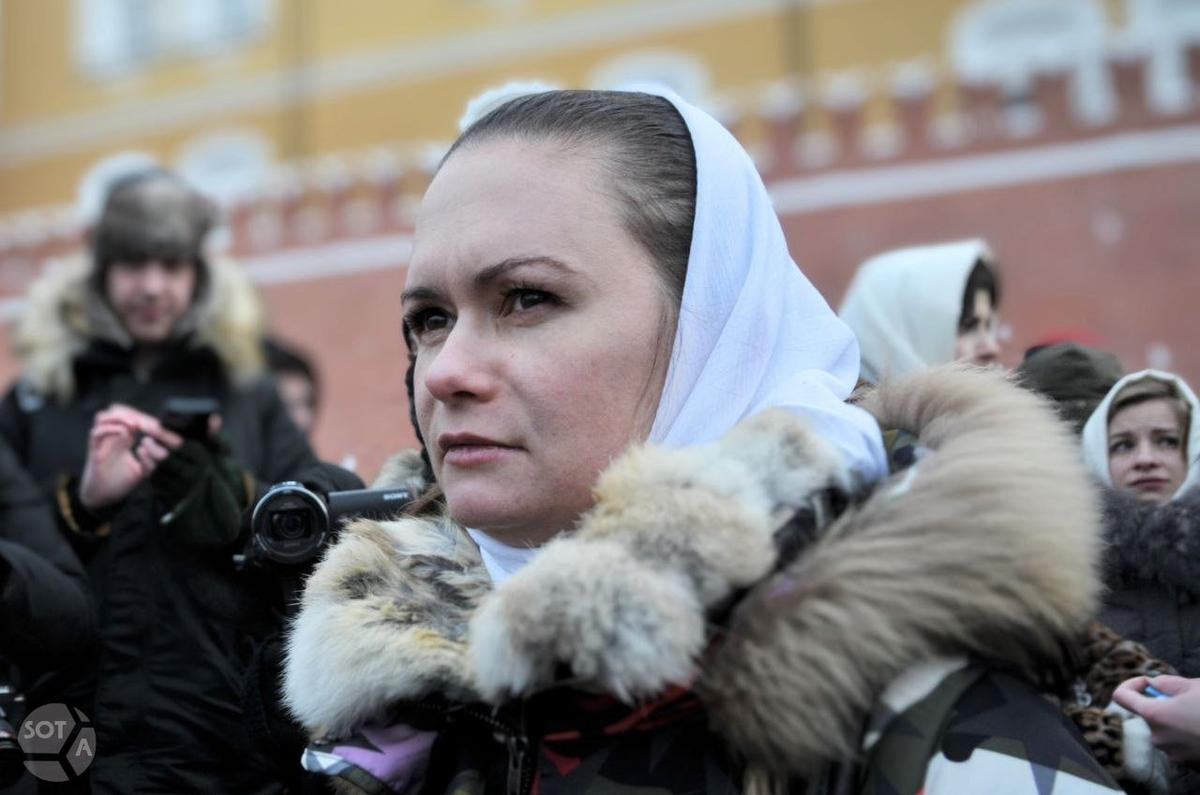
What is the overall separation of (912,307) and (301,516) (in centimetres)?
158

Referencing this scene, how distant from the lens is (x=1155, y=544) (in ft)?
7.76

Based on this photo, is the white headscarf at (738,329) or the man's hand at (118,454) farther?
the man's hand at (118,454)

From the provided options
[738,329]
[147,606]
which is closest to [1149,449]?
[738,329]

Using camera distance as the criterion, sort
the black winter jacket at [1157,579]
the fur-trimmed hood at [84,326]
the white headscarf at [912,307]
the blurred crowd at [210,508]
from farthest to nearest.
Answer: the fur-trimmed hood at [84,326], the white headscarf at [912,307], the black winter jacket at [1157,579], the blurred crowd at [210,508]

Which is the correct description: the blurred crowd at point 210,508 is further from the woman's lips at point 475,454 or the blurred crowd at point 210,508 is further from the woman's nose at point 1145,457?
the woman's lips at point 475,454

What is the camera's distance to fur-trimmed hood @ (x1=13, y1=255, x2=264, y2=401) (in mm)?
3752

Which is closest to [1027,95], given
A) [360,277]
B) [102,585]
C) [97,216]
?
[360,277]

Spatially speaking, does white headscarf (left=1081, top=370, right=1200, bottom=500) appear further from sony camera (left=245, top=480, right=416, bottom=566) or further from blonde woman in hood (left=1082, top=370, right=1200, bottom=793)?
sony camera (left=245, top=480, right=416, bottom=566)

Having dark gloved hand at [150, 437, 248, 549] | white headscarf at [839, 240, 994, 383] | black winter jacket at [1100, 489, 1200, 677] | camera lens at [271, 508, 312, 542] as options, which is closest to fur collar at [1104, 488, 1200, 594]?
black winter jacket at [1100, 489, 1200, 677]

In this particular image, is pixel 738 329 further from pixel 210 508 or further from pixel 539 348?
pixel 210 508

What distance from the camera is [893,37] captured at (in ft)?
67.1

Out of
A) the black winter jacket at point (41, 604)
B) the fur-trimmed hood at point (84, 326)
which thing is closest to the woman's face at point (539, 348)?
the black winter jacket at point (41, 604)

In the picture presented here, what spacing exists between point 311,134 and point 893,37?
1009 centimetres

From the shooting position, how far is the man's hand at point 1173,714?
5.98ft
